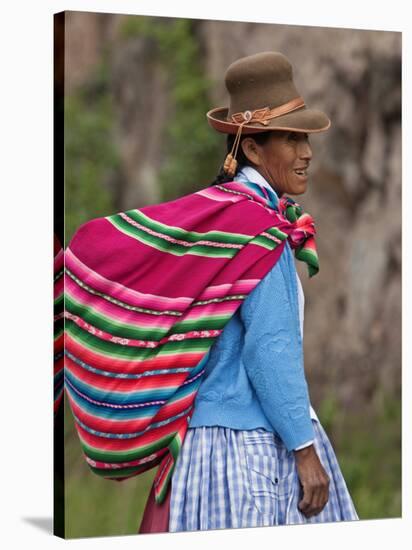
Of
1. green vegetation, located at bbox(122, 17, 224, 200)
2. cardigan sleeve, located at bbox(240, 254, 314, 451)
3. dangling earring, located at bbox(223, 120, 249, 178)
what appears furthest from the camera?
green vegetation, located at bbox(122, 17, 224, 200)

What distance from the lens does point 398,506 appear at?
7.57 m

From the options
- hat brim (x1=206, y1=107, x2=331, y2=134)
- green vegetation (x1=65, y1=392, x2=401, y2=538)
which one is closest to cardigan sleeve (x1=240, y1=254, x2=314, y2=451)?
hat brim (x1=206, y1=107, x2=331, y2=134)

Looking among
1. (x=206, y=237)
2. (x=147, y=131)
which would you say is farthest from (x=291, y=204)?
(x=147, y=131)

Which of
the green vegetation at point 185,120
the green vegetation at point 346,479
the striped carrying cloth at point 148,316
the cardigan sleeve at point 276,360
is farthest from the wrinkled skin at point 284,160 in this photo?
the green vegetation at point 185,120

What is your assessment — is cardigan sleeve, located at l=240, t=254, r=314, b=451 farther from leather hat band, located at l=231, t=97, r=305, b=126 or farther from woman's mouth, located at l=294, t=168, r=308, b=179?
leather hat band, located at l=231, t=97, r=305, b=126

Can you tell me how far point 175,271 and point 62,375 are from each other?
0.71 meters

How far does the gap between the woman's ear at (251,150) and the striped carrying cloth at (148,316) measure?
0.23 m

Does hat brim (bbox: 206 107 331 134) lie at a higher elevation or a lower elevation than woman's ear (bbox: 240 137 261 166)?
higher

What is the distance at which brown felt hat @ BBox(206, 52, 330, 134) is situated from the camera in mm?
6504

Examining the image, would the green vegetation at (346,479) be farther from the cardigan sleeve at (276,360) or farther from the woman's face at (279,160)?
the woman's face at (279,160)

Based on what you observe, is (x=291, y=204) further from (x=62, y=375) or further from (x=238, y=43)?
(x=238, y=43)

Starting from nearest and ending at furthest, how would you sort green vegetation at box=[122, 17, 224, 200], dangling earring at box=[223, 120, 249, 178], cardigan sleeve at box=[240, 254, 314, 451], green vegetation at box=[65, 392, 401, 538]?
cardigan sleeve at box=[240, 254, 314, 451], dangling earring at box=[223, 120, 249, 178], green vegetation at box=[65, 392, 401, 538], green vegetation at box=[122, 17, 224, 200]

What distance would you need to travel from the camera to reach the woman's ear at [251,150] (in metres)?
6.54

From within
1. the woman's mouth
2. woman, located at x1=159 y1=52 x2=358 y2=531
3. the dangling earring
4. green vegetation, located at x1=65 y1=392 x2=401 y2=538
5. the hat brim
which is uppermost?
the hat brim
